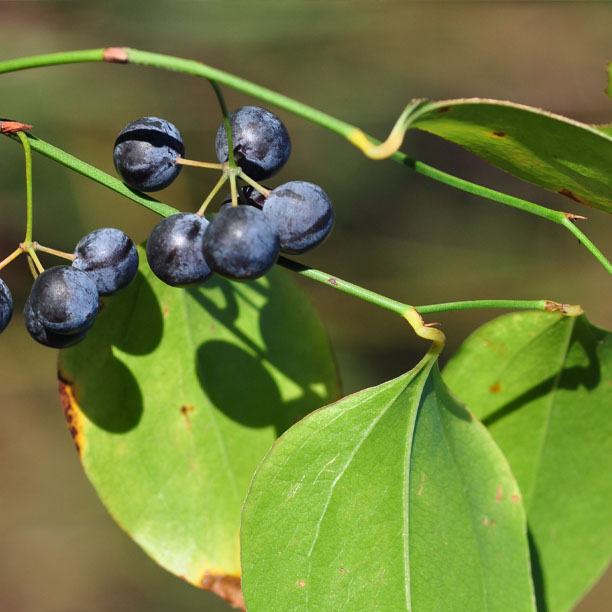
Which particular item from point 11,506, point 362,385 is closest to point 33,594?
point 11,506

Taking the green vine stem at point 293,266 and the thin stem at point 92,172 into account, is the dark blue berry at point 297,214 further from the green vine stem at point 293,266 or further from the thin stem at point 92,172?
the thin stem at point 92,172

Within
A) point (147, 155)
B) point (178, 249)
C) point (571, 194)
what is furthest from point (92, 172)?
point (571, 194)

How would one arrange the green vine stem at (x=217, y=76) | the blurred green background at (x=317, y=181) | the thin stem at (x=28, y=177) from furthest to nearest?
the blurred green background at (x=317, y=181) → the thin stem at (x=28, y=177) → the green vine stem at (x=217, y=76)

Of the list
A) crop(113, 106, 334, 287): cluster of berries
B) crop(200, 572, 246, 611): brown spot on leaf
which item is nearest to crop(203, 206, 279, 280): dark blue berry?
crop(113, 106, 334, 287): cluster of berries

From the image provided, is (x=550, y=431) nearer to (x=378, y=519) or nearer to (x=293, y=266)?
(x=378, y=519)

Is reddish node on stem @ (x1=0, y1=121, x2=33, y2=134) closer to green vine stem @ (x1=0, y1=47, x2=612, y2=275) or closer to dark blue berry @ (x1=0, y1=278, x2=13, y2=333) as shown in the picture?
green vine stem @ (x1=0, y1=47, x2=612, y2=275)

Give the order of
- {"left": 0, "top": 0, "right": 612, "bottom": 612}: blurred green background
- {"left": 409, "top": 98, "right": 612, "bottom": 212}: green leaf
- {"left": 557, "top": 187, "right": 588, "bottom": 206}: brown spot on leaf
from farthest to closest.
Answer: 1. {"left": 0, "top": 0, "right": 612, "bottom": 612}: blurred green background
2. {"left": 557, "top": 187, "right": 588, "bottom": 206}: brown spot on leaf
3. {"left": 409, "top": 98, "right": 612, "bottom": 212}: green leaf

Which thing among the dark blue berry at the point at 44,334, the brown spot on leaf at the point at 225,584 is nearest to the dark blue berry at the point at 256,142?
the dark blue berry at the point at 44,334
